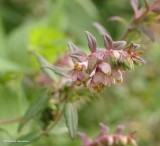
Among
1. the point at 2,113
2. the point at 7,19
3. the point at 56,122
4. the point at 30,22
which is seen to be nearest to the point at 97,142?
the point at 56,122

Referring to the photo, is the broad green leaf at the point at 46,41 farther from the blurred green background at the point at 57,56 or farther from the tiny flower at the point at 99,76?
the tiny flower at the point at 99,76

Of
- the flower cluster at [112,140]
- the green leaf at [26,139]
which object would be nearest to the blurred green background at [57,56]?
the green leaf at [26,139]

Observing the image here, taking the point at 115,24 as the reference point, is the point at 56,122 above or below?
above

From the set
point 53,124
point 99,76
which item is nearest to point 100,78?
point 99,76

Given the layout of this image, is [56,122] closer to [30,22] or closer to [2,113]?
[2,113]

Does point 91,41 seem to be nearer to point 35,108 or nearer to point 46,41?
point 35,108
